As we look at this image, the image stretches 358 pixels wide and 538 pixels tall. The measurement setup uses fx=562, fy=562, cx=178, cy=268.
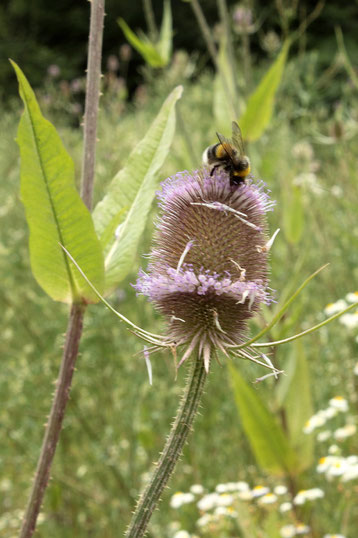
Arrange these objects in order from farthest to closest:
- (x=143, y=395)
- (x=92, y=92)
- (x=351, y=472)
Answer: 1. (x=143, y=395)
2. (x=351, y=472)
3. (x=92, y=92)

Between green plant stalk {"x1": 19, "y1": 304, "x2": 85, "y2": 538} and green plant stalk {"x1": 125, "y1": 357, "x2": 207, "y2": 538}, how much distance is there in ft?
0.72

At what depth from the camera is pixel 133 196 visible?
108 centimetres

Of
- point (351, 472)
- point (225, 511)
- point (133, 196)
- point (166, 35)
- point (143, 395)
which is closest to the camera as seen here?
point (133, 196)

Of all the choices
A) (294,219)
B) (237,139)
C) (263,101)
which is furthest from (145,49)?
(237,139)

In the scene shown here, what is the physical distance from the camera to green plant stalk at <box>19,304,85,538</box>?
942 millimetres

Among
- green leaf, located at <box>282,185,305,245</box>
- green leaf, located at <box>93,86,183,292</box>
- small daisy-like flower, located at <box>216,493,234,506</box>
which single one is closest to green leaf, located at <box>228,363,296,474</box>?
small daisy-like flower, located at <box>216,493,234,506</box>

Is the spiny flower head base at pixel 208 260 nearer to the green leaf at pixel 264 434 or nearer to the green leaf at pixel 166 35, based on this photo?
the green leaf at pixel 264 434

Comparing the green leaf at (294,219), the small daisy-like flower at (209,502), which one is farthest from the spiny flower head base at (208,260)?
the green leaf at (294,219)

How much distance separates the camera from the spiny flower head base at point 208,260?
37.3 inches

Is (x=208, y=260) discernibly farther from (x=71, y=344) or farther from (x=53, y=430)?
(x=53, y=430)

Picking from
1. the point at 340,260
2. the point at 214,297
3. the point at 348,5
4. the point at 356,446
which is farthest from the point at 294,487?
the point at 348,5

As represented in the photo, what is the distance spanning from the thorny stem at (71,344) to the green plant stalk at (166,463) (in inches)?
8.7

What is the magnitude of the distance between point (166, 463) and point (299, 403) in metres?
1.44

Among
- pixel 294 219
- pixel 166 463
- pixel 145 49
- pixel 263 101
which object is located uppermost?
pixel 145 49
